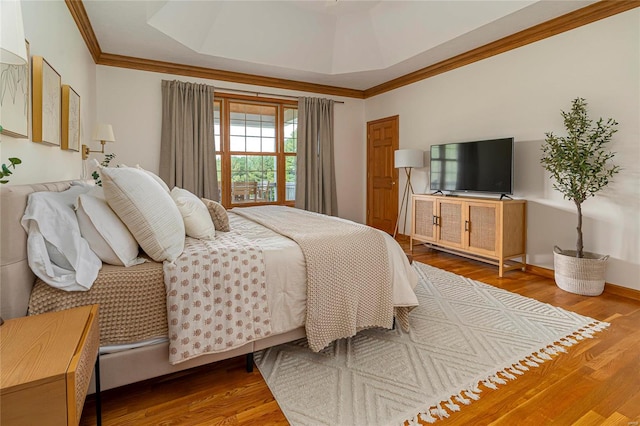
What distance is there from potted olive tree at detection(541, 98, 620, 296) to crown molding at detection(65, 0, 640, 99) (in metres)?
0.78

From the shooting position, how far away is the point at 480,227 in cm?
385

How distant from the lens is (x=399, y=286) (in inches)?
87.7

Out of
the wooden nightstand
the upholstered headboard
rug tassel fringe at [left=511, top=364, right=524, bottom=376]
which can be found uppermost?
the upholstered headboard

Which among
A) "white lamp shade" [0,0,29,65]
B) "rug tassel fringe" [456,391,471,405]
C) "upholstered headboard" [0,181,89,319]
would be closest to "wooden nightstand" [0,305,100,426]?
"upholstered headboard" [0,181,89,319]

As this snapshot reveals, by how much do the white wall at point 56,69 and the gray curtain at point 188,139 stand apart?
101 cm

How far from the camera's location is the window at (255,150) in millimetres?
5258

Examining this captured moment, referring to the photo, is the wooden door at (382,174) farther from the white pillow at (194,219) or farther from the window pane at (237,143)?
the white pillow at (194,219)

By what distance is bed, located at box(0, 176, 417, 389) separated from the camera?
4.21ft

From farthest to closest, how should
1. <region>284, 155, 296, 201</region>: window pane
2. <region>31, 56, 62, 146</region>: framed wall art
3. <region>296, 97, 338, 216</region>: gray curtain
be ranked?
1. <region>284, 155, 296, 201</region>: window pane
2. <region>296, 97, 338, 216</region>: gray curtain
3. <region>31, 56, 62, 146</region>: framed wall art

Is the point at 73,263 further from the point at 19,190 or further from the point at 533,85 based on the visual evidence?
the point at 533,85

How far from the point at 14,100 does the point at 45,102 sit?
0.50 m

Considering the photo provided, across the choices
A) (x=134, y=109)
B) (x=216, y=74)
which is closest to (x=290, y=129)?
(x=216, y=74)

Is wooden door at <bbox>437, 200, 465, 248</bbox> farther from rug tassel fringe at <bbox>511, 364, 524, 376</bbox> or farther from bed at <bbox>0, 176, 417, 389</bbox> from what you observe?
rug tassel fringe at <bbox>511, 364, 524, 376</bbox>

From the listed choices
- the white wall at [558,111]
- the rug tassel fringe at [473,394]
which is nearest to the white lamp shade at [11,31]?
the rug tassel fringe at [473,394]
